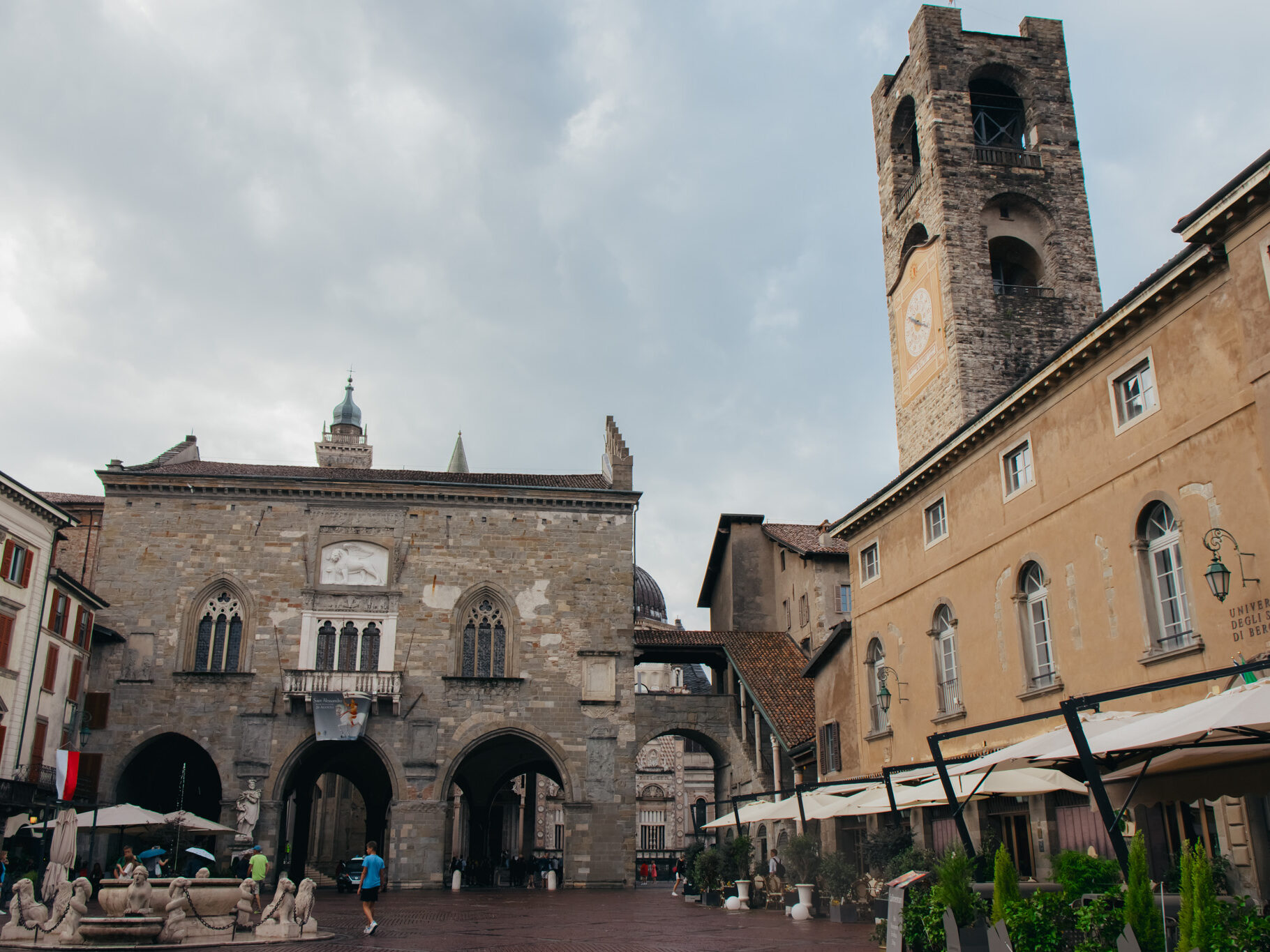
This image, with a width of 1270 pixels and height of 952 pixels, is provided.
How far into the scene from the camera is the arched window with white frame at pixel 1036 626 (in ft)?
54.7

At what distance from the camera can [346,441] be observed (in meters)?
81.7

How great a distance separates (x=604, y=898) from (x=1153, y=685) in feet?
69.4

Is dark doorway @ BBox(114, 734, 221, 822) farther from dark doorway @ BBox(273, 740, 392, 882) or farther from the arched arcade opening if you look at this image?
the arched arcade opening

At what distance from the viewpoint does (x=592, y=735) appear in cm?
3241

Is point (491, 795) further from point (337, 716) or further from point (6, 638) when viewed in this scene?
point (6, 638)

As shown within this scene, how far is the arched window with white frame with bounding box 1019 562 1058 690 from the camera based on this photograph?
16672 millimetres

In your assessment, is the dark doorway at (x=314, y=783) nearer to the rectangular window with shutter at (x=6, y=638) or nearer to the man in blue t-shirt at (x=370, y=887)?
the rectangular window with shutter at (x=6, y=638)

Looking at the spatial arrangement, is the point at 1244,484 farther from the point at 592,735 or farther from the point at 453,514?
the point at 453,514

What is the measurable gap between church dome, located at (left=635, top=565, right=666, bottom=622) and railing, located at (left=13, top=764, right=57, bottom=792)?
39339mm

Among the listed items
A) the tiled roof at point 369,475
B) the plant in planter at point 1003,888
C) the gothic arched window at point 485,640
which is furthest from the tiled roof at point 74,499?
the plant in planter at point 1003,888

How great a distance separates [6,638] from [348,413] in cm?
5936

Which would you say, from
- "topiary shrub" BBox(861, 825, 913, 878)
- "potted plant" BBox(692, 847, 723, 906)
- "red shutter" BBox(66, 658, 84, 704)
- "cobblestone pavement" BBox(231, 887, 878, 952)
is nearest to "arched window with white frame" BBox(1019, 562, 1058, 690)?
"topiary shrub" BBox(861, 825, 913, 878)

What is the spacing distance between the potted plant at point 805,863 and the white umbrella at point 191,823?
45.5ft

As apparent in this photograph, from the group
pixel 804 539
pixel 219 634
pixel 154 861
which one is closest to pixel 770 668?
pixel 804 539
